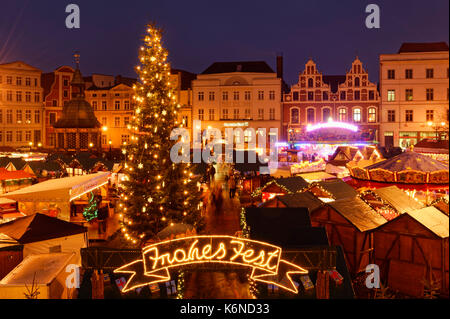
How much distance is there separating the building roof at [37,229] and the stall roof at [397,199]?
8394mm

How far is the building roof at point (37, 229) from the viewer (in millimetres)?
8953

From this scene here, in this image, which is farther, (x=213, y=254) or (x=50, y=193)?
(x=50, y=193)

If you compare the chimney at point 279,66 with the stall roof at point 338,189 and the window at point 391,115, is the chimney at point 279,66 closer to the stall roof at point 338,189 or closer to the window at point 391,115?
the window at point 391,115

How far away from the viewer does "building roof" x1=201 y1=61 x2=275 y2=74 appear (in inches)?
1648

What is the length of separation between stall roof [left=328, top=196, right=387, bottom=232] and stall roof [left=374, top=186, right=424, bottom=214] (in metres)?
1.11

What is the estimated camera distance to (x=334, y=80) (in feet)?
137

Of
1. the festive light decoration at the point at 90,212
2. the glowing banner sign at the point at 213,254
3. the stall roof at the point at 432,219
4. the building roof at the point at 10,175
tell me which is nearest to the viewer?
the glowing banner sign at the point at 213,254

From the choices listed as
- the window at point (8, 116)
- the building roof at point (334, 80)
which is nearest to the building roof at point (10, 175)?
the window at point (8, 116)

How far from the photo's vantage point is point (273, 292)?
703 centimetres

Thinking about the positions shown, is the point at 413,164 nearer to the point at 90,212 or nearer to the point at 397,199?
the point at 397,199

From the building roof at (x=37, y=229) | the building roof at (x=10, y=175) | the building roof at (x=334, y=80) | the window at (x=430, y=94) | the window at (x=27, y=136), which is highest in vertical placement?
the building roof at (x=334, y=80)

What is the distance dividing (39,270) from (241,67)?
37527mm

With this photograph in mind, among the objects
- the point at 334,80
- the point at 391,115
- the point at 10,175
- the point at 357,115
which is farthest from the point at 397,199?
the point at 334,80

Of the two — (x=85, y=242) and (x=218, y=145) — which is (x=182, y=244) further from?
(x=218, y=145)
